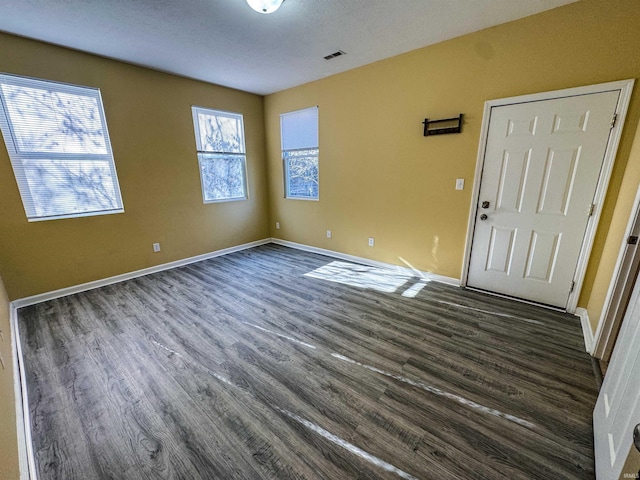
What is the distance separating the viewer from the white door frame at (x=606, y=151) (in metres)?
2.14

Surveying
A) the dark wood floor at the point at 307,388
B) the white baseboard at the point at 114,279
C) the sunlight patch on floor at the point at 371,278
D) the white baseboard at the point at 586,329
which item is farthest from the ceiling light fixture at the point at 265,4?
the white baseboard at the point at 586,329

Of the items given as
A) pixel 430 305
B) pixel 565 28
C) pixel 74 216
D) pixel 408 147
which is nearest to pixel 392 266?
pixel 430 305

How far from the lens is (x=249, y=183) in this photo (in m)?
4.90

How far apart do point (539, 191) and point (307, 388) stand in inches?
113

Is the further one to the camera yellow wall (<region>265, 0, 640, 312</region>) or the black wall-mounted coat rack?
the black wall-mounted coat rack

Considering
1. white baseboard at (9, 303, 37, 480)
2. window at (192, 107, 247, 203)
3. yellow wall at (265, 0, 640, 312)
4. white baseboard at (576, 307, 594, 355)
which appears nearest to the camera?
white baseboard at (9, 303, 37, 480)

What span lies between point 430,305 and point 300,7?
3071mm

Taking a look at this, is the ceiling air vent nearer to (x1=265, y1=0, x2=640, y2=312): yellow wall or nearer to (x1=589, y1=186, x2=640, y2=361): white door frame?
(x1=265, y1=0, x2=640, y2=312): yellow wall

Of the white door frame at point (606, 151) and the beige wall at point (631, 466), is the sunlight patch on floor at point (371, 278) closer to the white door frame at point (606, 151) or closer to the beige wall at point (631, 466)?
the white door frame at point (606, 151)

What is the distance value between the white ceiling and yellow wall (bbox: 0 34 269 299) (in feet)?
0.78

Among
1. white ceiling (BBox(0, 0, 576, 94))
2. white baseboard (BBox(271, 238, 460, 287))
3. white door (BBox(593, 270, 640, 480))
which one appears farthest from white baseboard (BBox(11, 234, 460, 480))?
white ceiling (BBox(0, 0, 576, 94))

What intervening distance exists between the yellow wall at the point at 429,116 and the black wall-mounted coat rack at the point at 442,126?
68mm

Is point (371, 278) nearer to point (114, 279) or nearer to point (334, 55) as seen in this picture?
point (334, 55)

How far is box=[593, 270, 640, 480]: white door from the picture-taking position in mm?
986
